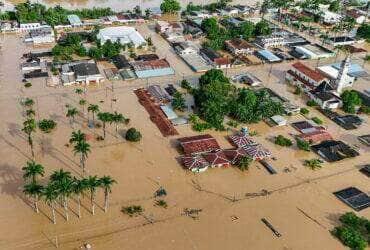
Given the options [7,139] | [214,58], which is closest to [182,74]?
[214,58]

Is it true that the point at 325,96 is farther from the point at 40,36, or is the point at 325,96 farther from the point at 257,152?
the point at 40,36

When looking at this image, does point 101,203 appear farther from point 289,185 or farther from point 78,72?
point 78,72

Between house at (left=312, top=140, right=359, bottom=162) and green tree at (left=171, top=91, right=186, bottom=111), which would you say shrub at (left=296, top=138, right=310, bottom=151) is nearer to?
house at (left=312, top=140, right=359, bottom=162)

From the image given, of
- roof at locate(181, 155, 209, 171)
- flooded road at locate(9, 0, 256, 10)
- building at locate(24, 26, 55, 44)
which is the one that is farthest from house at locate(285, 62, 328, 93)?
flooded road at locate(9, 0, 256, 10)

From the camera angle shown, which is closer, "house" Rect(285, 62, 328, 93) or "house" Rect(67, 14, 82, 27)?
"house" Rect(285, 62, 328, 93)

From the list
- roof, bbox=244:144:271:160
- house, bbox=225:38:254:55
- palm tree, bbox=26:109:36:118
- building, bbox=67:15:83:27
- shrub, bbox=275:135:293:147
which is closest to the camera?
roof, bbox=244:144:271:160

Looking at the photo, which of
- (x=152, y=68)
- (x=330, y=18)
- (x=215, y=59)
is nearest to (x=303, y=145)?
(x=215, y=59)
